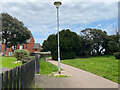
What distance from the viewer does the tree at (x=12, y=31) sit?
3816 cm

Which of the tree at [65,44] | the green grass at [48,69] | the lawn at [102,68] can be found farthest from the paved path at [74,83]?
the tree at [65,44]

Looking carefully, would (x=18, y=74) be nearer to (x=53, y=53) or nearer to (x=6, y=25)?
(x=53, y=53)

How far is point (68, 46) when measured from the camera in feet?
93.0

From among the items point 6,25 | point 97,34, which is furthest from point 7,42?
point 97,34

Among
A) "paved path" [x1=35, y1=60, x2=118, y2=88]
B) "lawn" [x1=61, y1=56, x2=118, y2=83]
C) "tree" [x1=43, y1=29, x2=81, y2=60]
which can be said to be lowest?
"lawn" [x1=61, y1=56, x2=118, y2=83]

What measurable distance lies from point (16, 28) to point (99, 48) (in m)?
30.5

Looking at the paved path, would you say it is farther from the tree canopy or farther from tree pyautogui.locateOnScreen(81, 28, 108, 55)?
tree pyautogui.locateOnScreen(81, 28, 108, 55)

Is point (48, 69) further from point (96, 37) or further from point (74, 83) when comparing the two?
point (96, 37)

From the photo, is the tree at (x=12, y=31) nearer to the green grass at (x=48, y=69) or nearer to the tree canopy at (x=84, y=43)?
the tree canopy at (x=84, y=43)

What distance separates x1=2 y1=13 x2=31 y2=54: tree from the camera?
38156 mm

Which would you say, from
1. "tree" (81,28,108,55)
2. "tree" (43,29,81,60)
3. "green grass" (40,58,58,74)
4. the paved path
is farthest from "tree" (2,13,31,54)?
the paved path

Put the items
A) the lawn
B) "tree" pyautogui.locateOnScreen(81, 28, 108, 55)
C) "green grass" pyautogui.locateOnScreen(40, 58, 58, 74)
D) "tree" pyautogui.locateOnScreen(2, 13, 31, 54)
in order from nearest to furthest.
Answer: the lawn → "green grass" pyautogui.locateOnScreen(40, 58, 58, 74) → "tree" pyautogui.locateOnScreen(2, 13, 31, 54) → "tree" pyautogui.locateOnScreen(81, 28, 108, 55)

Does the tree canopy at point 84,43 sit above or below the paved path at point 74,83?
above

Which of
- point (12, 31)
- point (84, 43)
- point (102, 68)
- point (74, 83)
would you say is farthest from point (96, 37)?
point (74, 83)
